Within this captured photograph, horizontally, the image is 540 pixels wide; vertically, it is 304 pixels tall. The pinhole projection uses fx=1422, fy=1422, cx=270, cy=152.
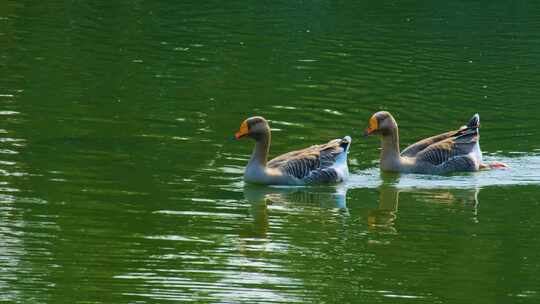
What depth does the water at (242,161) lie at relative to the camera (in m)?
13.9

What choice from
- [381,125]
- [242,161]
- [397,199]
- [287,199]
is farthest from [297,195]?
[381,125]

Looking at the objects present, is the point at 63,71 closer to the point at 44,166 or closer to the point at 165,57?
the point at 165,57

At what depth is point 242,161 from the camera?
20391mm

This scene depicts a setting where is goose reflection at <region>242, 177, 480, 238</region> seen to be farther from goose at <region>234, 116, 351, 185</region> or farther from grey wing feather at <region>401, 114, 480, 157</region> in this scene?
grey wing feather at <region>401, 114, 480, 157</region>

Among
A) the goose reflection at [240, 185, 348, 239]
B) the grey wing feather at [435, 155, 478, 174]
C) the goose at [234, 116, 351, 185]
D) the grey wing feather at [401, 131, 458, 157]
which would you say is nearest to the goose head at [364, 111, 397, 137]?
the grey wing feather at [401, 131, 458, 157]

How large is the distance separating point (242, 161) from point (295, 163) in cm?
130

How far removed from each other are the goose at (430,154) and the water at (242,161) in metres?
0.32

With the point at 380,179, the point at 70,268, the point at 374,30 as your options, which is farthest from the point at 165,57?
the point at 70,268

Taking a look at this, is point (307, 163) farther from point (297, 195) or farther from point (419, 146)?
point (419, 146)

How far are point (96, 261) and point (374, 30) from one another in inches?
874

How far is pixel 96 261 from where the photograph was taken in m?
14.1

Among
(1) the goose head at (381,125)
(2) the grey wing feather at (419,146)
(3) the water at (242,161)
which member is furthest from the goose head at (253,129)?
(2) the grey wing feather at (419,146)

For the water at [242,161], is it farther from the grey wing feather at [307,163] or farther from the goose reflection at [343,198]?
the grey wing feather at [307,163]

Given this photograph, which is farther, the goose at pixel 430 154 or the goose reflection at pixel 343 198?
the goose at pixel 430 154
